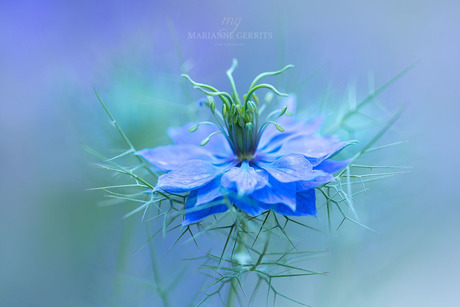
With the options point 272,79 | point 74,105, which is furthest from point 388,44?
point 74,105

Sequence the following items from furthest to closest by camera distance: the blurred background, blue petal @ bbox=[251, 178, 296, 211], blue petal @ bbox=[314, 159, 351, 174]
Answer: the blurred background < blue petal @ bbox=[314, 159, 351, 174] < blue petal @ bbox=[251, 178, 296, 211]

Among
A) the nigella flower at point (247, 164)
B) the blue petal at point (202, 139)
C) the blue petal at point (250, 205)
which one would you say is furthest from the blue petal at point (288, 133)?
the blue petal at point (250, 205)

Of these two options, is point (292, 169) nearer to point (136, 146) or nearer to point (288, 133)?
point (288, 133)

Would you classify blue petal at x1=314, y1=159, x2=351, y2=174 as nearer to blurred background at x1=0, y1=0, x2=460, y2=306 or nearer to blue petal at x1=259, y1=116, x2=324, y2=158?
blue petal at x1=259, y1=116, x2=324, y2=158

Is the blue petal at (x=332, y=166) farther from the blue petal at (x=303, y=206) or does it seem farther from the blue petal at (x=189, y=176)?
the blue petal at (x=189, y=176)

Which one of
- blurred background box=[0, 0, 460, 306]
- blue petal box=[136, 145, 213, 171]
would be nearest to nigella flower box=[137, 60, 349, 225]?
blue petal box=[136, 145, 213, 171]

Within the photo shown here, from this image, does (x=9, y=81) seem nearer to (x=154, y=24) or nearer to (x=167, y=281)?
(x=154, y=24)
